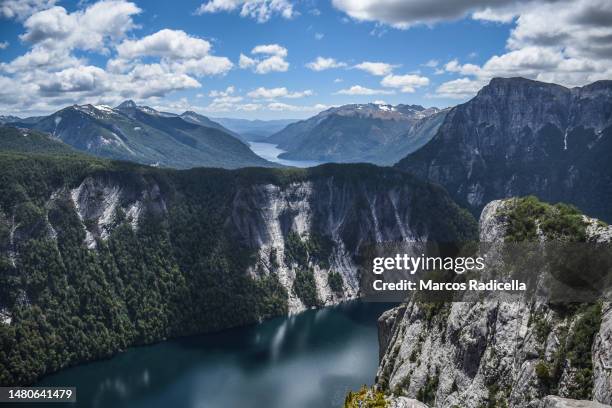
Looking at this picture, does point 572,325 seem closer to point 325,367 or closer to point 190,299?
point 325,367

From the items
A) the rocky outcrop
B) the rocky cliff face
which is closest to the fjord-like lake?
the rocky cliff face

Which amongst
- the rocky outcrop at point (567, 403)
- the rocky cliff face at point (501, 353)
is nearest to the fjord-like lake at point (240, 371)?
the rocky cliff face at point (501, 353)

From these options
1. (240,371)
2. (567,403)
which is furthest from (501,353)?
(240,371)

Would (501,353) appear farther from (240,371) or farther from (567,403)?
(240,371)

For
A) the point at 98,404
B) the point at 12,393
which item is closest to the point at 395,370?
the point at 98,404

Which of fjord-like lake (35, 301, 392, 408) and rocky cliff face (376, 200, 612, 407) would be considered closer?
rocky cliff face (376, 200, 612, 407)

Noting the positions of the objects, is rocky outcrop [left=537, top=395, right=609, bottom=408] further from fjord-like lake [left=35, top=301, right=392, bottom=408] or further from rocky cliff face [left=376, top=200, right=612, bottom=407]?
fjord-like lake [left=35, top=301, right=392, bottom=408]
